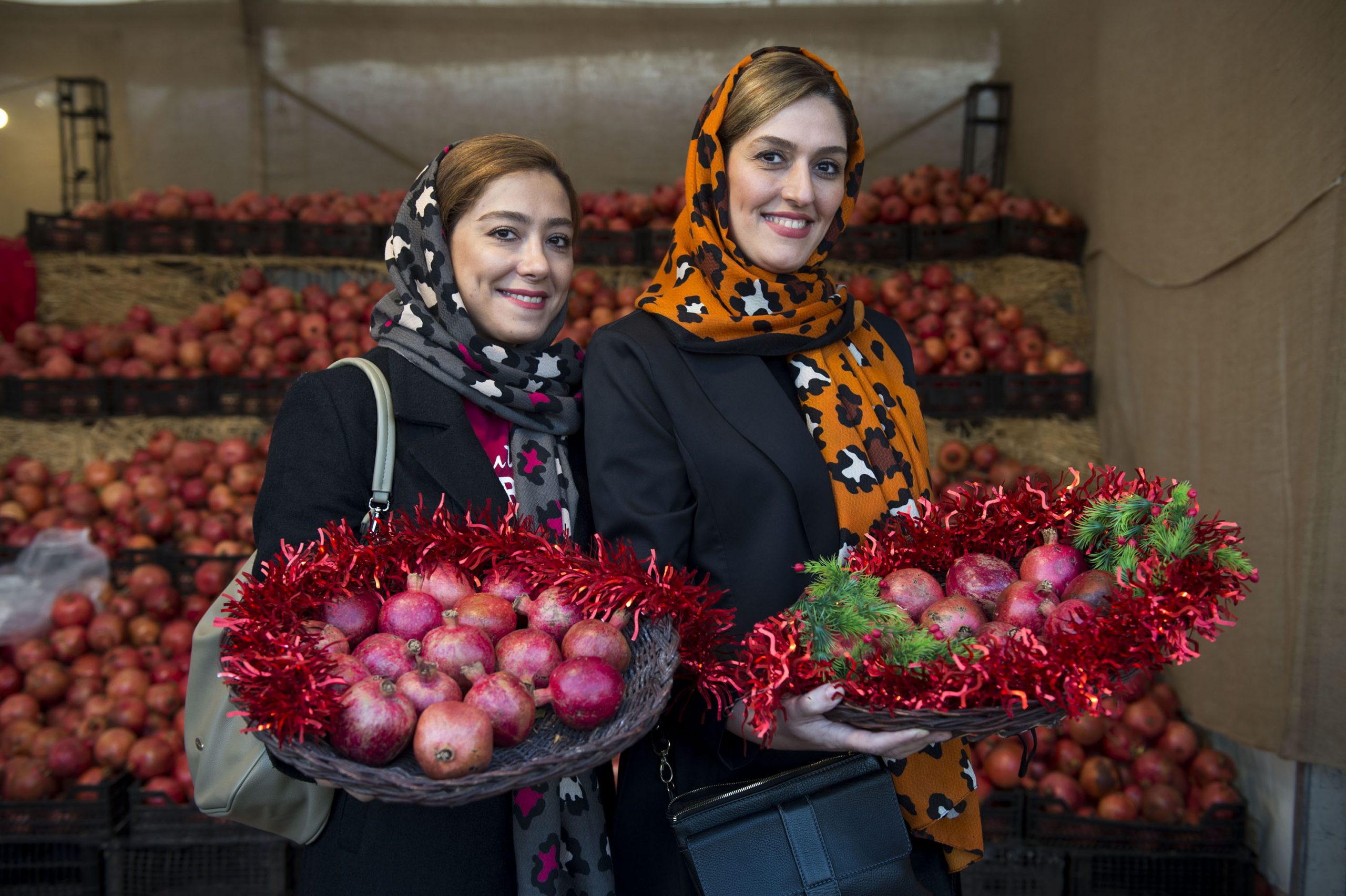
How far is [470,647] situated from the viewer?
1.26 metres

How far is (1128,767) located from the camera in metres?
3.34

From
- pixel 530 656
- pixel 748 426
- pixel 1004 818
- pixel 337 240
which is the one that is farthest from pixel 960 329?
pixel 530 656

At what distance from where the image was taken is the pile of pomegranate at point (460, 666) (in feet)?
3.70

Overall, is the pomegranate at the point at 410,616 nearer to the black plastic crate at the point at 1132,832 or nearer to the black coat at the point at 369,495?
the black coat at the point at 369,495

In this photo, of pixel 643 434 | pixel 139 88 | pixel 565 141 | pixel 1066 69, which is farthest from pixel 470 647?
pixel 139 88

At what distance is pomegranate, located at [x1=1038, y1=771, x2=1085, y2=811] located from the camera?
10.4ft

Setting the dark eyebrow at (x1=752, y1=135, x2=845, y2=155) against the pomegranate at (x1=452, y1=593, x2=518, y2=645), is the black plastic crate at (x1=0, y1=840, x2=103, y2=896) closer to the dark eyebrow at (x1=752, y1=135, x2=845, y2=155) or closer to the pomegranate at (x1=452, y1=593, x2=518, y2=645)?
the pomegranate at (x1=452, y1=593, x2=518, y2=645)

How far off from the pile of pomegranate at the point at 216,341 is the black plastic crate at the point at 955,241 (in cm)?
261

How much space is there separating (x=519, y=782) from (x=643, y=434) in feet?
2.15

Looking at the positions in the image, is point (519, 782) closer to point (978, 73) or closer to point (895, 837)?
point (895, 837)

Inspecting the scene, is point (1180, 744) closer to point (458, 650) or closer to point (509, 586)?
point (509, 586)

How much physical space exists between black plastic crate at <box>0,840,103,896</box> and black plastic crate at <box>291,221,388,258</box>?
2.82 meters

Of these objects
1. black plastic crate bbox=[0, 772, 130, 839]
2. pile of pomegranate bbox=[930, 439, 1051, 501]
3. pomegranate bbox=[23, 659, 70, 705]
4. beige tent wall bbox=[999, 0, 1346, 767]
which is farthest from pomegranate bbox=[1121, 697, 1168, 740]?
pomegranate bbox=[23, 659, 70, 705]

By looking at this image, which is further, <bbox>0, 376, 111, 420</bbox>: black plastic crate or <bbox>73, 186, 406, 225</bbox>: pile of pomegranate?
<bbox>73, 186, 406, 225</bbox>: pile of pomegranate
